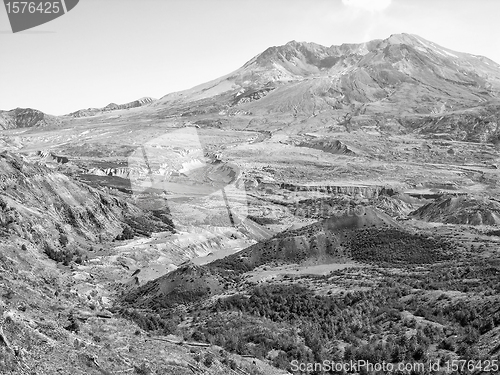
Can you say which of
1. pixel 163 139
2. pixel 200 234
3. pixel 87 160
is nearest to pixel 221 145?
pixel 163 139

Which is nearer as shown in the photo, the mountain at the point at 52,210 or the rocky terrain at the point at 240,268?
the rocky terrain at the point at 240,268

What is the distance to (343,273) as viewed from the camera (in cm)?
3070

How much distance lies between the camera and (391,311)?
20641 mm

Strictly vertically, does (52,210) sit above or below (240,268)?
above

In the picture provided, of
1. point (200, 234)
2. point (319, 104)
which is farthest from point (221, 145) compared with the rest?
point (200, 234)

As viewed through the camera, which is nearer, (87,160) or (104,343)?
(104,343)

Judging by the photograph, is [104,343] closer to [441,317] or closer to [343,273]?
→ [441,317]

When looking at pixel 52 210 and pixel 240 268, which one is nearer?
pixel 240 268

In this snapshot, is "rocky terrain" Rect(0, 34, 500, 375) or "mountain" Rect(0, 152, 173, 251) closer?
"rocky terrain" Rect(0, 34, 500, 375)

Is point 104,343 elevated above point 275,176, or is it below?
above

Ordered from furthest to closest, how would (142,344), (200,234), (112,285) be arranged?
(200,234), (112,285), (142,344)

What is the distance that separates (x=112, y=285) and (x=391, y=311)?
19766 millimetres

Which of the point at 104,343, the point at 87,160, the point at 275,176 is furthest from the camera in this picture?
the point at 87,160

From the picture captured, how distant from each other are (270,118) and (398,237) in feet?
474
